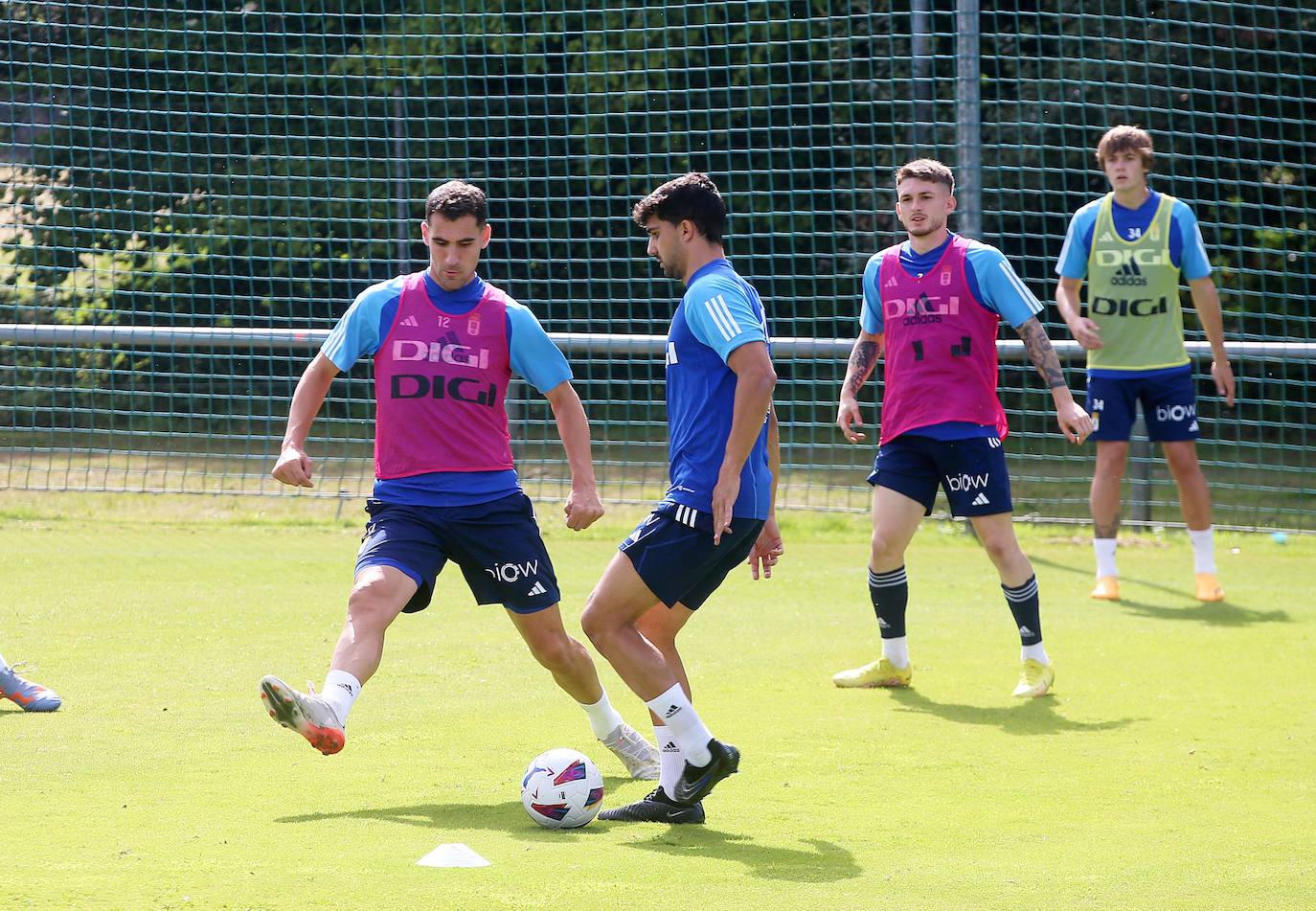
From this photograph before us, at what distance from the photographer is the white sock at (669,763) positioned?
15.6ft

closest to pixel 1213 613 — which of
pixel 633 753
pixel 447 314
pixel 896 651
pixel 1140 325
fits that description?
pixel 1140 325

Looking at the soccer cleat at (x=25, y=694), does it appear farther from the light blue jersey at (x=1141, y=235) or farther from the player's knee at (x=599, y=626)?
the light blue jersey at (x=1141, y=235)

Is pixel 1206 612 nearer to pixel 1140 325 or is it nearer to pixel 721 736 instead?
pixel 1140 325

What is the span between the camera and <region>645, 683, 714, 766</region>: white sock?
4.74 metres

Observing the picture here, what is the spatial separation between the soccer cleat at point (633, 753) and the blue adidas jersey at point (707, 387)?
97 centimetres

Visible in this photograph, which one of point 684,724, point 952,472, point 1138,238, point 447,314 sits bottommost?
point 684,724

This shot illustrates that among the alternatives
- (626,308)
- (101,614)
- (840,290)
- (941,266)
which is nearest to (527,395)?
(626,308)

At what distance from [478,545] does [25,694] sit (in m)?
1.98

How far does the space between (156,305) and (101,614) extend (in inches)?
251

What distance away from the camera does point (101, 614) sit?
26.3 feet

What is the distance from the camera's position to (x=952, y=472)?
680cm

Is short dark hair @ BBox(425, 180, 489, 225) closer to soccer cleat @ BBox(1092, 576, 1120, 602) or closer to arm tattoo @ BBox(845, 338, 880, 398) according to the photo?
arm tattoo @ BBox(845, 338, 880, 398)

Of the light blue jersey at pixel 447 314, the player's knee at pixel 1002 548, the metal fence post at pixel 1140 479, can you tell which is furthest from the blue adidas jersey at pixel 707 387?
the metal fence post at pixel 1140 479

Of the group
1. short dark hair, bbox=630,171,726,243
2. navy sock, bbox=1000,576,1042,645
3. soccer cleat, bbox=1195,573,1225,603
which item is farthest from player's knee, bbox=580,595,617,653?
soccer cleat, bbox=1195,573,1225,603
